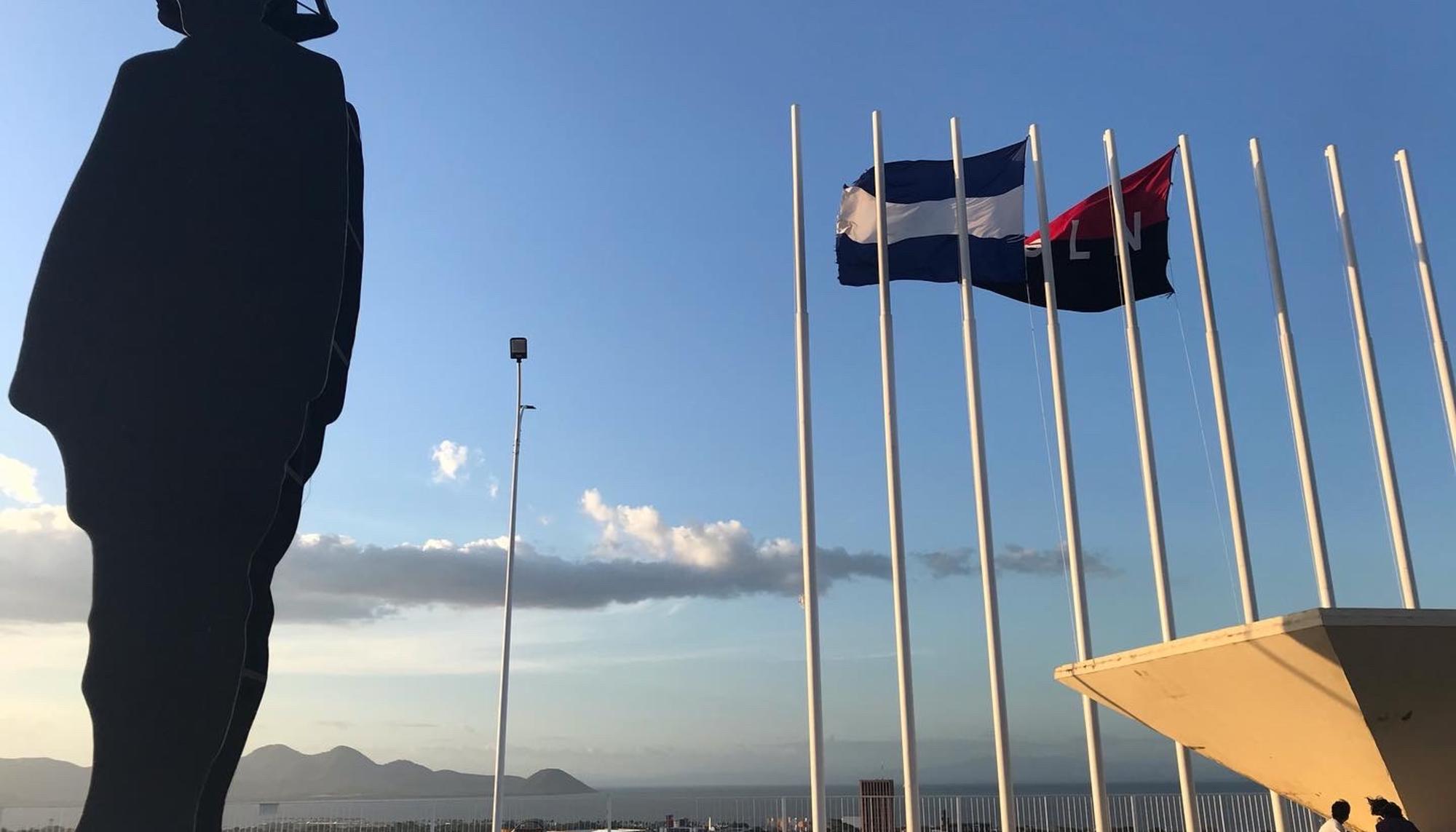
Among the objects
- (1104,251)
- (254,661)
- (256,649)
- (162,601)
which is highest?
(1104,251)

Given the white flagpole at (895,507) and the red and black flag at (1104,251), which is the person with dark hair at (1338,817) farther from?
the red and black flag at (1104,251)

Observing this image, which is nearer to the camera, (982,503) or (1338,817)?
(1338,817)

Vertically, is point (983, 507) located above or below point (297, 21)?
below

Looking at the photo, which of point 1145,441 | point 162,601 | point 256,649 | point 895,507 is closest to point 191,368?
point 162,601

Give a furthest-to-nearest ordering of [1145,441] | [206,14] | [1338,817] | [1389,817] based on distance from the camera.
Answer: [1145,441] → [206,14] → [1338,817] → [1389,817]

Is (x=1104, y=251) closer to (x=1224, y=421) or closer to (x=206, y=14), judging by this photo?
(x=1224, y=421)

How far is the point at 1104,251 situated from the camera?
18078mm

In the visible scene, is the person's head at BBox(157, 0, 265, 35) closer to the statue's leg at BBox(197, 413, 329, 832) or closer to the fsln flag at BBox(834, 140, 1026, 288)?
the statue's leg at BBox(197, 413, 329, 832)

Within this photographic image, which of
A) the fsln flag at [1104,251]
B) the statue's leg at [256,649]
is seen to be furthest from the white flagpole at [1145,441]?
the statue's leg at [256,649]

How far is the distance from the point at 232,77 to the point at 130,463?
4.49 m

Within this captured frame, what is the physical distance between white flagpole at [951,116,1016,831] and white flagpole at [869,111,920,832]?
3.65 ft

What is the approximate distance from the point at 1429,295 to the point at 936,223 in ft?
27.0

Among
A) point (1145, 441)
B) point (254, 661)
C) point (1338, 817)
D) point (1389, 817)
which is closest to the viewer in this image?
point (1389, 817)

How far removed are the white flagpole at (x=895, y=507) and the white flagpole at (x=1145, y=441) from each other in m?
3.64
